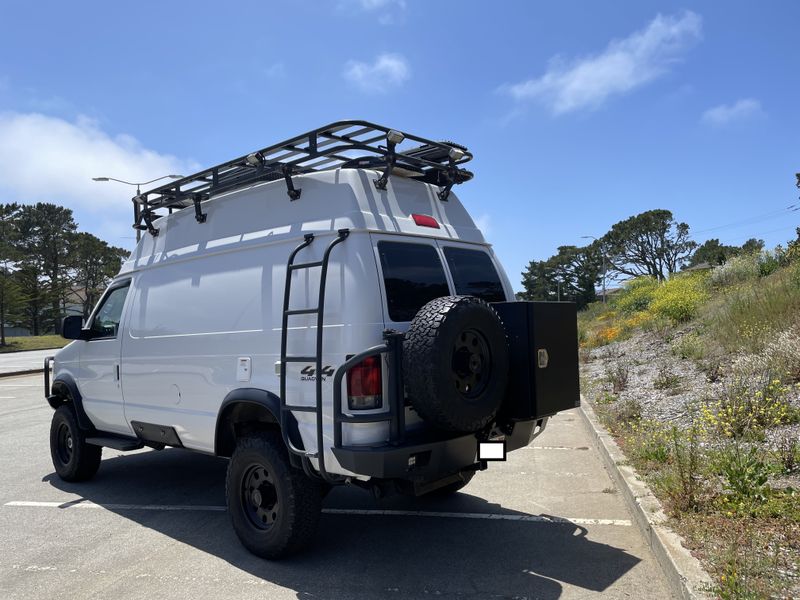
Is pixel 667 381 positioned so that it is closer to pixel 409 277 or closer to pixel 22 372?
pixel 409 277

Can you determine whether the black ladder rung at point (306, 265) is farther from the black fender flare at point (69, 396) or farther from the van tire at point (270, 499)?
the black fender flare at point (69, 396)

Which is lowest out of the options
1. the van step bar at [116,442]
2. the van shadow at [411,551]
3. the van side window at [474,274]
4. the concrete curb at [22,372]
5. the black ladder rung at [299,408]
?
the van shadow at [411,551]

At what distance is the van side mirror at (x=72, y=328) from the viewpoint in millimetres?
6418

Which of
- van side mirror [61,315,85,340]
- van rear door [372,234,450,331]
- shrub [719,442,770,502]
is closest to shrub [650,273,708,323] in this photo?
shrub [719,442,770,502]

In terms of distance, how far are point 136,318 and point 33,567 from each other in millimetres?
2287

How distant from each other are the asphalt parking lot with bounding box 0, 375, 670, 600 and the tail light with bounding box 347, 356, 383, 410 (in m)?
1.21

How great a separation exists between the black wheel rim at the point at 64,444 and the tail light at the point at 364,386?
15.5 ft

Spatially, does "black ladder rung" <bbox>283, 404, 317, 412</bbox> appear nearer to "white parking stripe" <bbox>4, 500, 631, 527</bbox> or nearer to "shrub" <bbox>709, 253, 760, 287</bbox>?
"white parking stripe" <bbox>4, 500, 631, 527</bbox>

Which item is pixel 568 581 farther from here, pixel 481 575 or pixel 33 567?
pixel 33 567

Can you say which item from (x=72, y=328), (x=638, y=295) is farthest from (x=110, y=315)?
(x=638, y=295)

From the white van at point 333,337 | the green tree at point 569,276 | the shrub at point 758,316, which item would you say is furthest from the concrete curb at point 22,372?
the green tree at point 569,276

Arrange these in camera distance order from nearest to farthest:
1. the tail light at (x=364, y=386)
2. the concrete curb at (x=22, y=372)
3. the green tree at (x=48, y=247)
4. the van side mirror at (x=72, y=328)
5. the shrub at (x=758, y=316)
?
the tail light at (x=364, y=386) < the van side mirror at (x=72, y=328) < the shrub at (x=758, y=316) < the concrete curb at (x=22, y=372) < the green tree at (x=48, y=247)

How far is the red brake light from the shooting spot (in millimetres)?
4609

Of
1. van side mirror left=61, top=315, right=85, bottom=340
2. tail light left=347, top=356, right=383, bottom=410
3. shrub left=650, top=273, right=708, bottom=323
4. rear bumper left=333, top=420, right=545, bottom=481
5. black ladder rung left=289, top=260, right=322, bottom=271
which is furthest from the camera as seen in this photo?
shrub left=650, top=273, right=708, bottom=323
